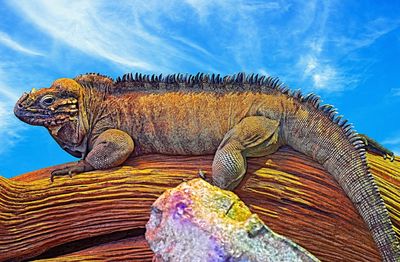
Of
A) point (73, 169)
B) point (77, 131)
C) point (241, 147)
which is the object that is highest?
point (77, 131)

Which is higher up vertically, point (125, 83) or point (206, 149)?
point (125, 83)

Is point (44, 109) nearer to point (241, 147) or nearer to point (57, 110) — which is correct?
point (57, 110)

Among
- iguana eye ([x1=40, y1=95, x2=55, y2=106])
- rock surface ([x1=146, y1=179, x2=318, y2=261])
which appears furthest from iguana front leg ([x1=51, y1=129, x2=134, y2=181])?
rock surface ([x1=146, y1=179, x2=318, y2=261])

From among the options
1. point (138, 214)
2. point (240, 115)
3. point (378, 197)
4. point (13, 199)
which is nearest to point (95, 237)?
point (138, 214)

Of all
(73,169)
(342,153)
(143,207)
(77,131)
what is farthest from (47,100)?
(342,153)

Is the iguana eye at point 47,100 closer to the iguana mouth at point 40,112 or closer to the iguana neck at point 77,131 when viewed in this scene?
the iguana mouth at point 40,112

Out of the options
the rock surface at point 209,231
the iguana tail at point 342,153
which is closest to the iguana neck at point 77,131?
the iguana tail at point 342,153

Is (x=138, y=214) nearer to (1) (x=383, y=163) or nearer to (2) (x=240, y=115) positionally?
(2) (x=240, y=115)
